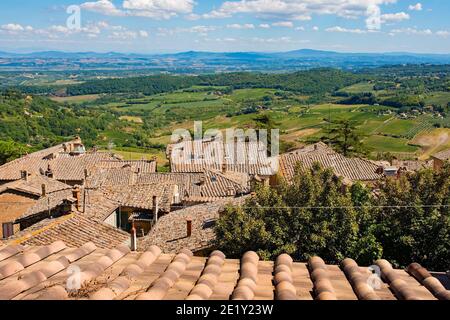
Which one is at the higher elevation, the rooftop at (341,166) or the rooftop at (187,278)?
the rooftop at (187,278)

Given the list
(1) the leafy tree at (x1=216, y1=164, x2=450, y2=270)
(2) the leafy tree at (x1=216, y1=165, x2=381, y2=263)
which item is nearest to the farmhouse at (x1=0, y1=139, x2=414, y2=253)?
(2) the leafy tree at (x1=216, y1=165, x2=381, y2=263)

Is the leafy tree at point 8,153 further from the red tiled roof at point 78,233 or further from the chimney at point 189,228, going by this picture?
the chimney at point 189,228

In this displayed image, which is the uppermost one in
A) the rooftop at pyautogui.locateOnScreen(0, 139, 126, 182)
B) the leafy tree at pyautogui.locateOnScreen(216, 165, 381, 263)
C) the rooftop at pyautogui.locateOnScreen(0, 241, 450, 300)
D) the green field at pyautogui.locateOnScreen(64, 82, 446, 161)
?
the rooftop at pyautogui.locateOnScreen(0, 241, 450, 300)

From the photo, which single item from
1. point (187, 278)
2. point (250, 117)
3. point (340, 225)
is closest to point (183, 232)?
point (340, 225)

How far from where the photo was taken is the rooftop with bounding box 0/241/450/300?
3736mm

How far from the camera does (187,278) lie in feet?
14.2

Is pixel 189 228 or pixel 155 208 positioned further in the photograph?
pixel 155 208

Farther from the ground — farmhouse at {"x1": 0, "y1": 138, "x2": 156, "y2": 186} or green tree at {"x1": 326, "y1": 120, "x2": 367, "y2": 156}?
green tree at {"x1": 326, "y1": 120, "x2": 367, "y2": 156}

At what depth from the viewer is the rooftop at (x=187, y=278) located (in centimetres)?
374

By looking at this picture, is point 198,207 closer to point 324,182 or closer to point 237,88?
point 324,182

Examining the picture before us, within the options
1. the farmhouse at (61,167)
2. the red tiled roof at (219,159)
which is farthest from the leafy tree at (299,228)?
the farmhouse at (61,167)

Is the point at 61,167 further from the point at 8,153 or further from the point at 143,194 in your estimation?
the point at 143,194

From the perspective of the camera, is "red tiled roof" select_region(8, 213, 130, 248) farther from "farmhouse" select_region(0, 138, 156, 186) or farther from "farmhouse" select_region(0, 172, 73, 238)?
"farmhouse" select_region(0, 138, 156, 186)
